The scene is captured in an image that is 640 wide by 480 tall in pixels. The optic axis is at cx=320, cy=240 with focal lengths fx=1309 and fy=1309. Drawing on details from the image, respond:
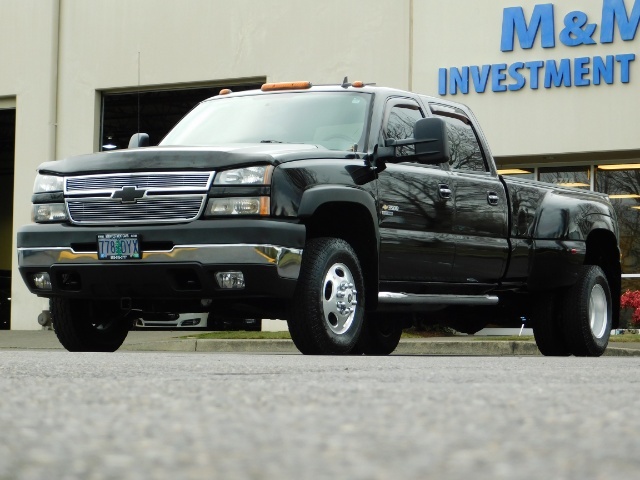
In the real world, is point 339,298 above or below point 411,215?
below

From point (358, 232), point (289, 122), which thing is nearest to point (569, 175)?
point (289, 122)

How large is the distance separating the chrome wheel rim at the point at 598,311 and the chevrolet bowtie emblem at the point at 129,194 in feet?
14.0

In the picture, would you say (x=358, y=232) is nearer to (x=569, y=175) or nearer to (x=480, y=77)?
(x=480, y=77)

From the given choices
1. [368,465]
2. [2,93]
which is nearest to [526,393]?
[368,465]

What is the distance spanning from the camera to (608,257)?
1143cm

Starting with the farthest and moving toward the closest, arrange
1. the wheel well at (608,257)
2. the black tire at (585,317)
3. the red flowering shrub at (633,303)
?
the red flowering shrub at (633,303) < the wheel well at (608,257) < the black tire at (585,317)

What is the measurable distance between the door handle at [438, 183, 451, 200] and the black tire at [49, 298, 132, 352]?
7.92 ft

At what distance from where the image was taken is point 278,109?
9.54 meters

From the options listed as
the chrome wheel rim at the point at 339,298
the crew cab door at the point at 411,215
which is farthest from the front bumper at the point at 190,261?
the crew cab door at the point at 411,215

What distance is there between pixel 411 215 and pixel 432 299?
2.04ft

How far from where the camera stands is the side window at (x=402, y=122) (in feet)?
30.6

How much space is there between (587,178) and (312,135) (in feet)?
37.4

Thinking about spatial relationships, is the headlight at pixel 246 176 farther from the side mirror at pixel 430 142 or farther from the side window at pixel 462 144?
the side window at pixel 462 144

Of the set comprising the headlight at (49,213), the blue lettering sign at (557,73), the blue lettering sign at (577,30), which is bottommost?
the headlight at (49,213)
